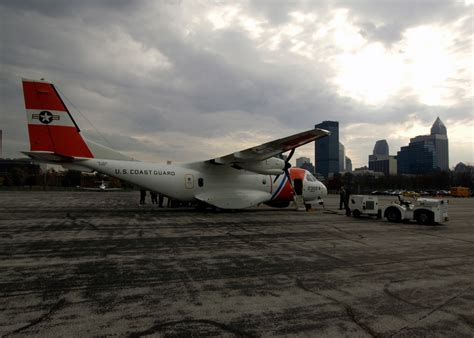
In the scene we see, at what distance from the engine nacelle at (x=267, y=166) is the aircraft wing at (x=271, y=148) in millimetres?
572

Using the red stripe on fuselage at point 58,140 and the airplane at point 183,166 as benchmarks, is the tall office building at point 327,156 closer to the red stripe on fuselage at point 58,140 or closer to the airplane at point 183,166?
the airplane at point 183,166

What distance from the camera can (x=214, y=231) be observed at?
37.7 feet

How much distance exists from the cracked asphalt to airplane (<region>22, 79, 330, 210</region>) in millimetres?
6681

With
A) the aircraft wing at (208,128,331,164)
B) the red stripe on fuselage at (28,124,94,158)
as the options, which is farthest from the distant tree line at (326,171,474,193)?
the red stripe on fuselage at (28,124,94,158)

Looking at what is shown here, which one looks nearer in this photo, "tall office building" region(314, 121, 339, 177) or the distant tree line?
the distant tree line

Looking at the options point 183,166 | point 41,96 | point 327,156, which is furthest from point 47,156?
point 327,156

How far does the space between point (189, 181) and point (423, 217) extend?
12.2 m

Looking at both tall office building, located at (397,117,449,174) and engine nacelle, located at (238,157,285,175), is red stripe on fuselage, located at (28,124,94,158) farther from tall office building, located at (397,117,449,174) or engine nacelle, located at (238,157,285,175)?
tall office building, located at (397,117,449,174)

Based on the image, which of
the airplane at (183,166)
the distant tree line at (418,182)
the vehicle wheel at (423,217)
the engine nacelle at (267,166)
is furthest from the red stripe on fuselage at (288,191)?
the distant tree line at (418,182)

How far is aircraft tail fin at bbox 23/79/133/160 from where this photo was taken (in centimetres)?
1532

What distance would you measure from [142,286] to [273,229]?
780 cm

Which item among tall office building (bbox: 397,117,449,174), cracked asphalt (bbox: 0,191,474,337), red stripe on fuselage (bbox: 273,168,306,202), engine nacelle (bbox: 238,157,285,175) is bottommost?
cracked asphalt (bbox: 0,191,474,337)

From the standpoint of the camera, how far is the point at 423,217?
15219 mm

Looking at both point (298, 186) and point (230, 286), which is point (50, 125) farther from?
point (298, 186)
